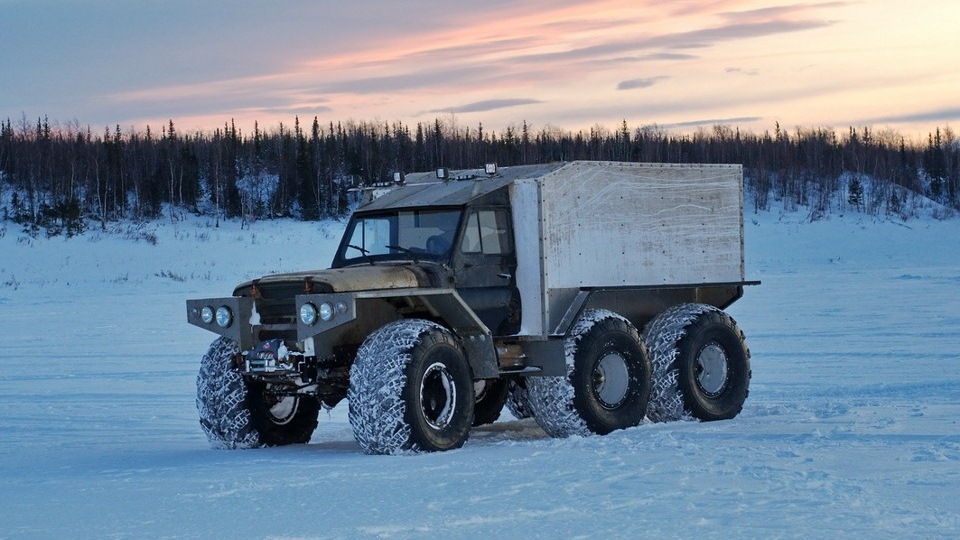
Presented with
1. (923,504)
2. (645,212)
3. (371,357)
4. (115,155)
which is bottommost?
(923,504)

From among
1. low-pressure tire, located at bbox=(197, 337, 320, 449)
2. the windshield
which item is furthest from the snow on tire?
the windshield

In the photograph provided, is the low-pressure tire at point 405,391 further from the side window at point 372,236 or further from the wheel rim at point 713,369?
the wheel rim at point 713,369

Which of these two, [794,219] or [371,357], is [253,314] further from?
[794,219]

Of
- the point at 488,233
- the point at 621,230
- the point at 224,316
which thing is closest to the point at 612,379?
the point at 621,230

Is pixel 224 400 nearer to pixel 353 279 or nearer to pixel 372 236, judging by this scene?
pixel 353 279

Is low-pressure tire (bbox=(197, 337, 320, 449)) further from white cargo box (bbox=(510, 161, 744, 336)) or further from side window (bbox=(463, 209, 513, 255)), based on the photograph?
white cargo box (bbox=(510, 161, 744, 336))

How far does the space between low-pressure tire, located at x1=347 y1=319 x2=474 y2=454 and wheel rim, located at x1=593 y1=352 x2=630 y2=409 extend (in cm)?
191

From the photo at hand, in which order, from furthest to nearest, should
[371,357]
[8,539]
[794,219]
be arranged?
[794,219], [371,357], [8,539]

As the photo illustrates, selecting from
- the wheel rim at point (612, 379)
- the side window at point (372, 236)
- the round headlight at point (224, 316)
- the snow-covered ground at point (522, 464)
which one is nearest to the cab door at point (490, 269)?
the side window at point (372, 236)

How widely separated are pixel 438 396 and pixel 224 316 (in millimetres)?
2007

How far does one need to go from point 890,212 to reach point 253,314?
225 ft

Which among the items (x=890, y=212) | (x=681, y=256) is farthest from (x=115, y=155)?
(x=681, y=256)

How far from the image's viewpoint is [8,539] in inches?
289

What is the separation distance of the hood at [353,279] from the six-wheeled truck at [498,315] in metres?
0.02
